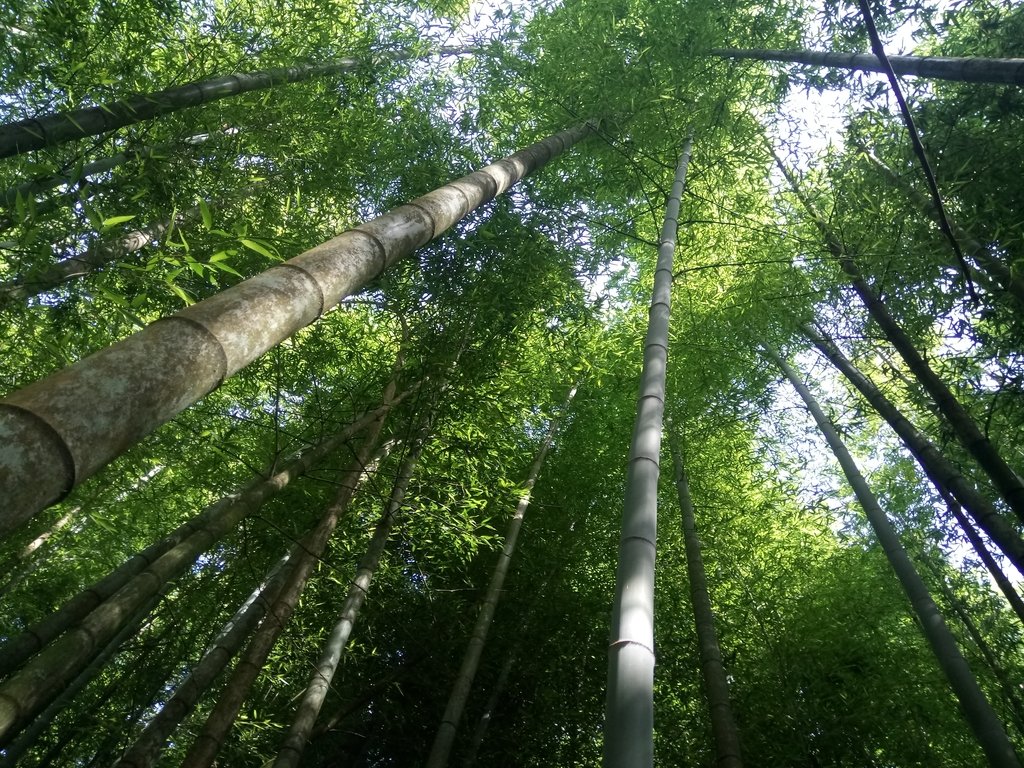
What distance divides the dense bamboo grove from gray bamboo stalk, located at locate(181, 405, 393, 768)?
0.02 m

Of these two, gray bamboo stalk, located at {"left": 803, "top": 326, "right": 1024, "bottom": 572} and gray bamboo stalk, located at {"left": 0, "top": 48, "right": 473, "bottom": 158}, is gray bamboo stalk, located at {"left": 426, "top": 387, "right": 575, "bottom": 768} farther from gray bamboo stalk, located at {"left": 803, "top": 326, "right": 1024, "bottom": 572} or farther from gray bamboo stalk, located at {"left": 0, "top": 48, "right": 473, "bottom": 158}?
gray bamboo stalk, located at {"left": 0, "top": 48, "right": 473, "bottom": 158}

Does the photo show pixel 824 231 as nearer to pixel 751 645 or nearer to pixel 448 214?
pixel 448 214

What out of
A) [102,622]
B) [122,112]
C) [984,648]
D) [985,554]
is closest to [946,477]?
[985,554]

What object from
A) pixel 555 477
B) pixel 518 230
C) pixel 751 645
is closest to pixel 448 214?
pixel 518 230

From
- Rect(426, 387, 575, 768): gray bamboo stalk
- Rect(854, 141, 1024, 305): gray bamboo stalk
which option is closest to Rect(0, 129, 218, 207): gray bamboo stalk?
Rect(426, 387, 575, 768): gray bamboo stalk

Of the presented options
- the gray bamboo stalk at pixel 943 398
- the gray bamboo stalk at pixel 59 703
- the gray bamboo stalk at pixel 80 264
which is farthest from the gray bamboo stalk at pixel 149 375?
the gray bamboo stalk at pixel 59 703

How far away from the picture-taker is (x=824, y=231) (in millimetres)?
3902

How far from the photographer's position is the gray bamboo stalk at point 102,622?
2197mm

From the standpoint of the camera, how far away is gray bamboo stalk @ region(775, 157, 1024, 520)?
8.89 ft

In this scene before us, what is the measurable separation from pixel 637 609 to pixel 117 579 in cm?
259

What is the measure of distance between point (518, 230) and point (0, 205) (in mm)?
2414

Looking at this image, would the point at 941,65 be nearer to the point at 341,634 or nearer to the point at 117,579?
the point at 341,634

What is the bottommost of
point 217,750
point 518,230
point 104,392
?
point 104,392

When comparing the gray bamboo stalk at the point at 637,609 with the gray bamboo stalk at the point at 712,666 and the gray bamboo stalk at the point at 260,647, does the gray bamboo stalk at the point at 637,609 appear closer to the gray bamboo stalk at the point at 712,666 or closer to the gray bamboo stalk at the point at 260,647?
the gray bamboo stalk at the point at 260,647
